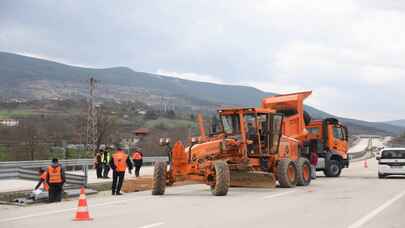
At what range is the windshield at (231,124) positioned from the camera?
23.5m

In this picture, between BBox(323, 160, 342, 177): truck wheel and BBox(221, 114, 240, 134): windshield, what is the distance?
11400 mm

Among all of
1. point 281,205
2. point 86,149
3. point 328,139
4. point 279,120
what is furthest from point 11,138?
point 281,205

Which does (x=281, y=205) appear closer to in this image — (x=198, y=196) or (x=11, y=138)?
(x=198, y=196)

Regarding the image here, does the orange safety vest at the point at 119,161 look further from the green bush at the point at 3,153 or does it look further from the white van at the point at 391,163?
the green bush at the point at 3,153

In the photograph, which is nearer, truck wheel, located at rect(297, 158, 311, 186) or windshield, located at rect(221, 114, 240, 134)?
windshield, located at rect(221, 114, 240, 134)

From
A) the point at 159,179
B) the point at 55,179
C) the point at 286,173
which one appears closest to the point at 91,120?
the point at 286,173

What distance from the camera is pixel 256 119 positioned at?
77.9ft

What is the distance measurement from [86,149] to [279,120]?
129 feet

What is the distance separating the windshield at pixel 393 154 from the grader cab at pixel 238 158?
728 centimetres

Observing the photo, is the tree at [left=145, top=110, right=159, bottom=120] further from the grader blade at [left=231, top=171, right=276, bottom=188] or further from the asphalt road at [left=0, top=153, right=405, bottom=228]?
the asphalt road at [left=0, top=153, right=405, bottom=228]

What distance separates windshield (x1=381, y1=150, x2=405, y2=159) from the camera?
3152 cm

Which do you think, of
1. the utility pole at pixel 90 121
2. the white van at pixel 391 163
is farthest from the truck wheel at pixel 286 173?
the utility pole at pixel 90 121

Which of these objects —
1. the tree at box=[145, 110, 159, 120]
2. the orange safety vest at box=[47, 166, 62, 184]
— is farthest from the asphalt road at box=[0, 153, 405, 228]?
the tree at box=[145, 110, 159, 120]

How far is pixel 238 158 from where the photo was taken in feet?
74.3
